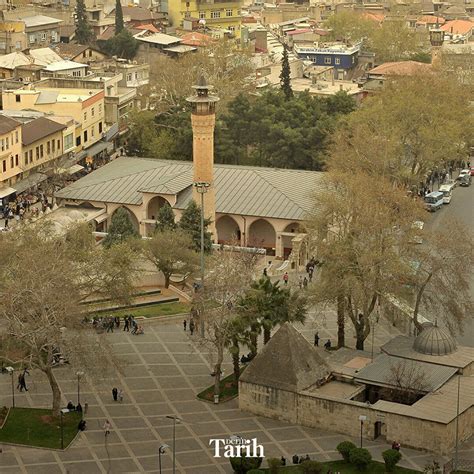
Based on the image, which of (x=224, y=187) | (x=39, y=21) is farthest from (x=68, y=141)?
(x=39, y=21)

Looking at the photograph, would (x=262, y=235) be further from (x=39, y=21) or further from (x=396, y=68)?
(x=39, y=21)

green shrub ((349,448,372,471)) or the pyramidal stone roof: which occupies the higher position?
the pyramidal stone roof

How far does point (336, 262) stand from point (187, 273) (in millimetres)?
13506

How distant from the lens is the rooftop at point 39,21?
142050 millimetres

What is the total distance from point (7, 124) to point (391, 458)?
46.5 m

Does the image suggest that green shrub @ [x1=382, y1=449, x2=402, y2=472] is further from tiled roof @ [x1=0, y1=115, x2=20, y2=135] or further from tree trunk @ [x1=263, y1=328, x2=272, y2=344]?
tiled roof @ [x1=0, y1=115, x2=20, y2=135]

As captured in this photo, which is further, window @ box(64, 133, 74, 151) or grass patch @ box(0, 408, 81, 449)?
window @ box(64, 133, 74, 151)

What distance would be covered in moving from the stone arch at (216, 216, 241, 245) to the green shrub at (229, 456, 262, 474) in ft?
110

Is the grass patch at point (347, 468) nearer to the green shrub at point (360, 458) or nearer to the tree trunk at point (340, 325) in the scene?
the green shrub at point (360, 458)

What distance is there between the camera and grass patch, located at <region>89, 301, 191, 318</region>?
68.5 meters

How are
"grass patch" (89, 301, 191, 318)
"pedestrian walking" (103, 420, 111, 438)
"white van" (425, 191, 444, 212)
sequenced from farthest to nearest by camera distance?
1. "white van" (425, 191, 444, 212)
2. "grass patch" (89, 301, 191, 318)
3. "pedestrian walking" (103, 420, 111, 438)

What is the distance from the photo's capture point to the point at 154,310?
6975 cm

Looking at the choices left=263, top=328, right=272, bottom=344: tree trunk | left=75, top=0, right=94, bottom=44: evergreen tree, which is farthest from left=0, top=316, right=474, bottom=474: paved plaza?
left=75, top=0, right=94, bottom=44: evergreen tree

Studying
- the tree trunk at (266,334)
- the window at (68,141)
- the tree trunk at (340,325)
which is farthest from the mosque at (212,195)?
the tree trunk at (266,334)
